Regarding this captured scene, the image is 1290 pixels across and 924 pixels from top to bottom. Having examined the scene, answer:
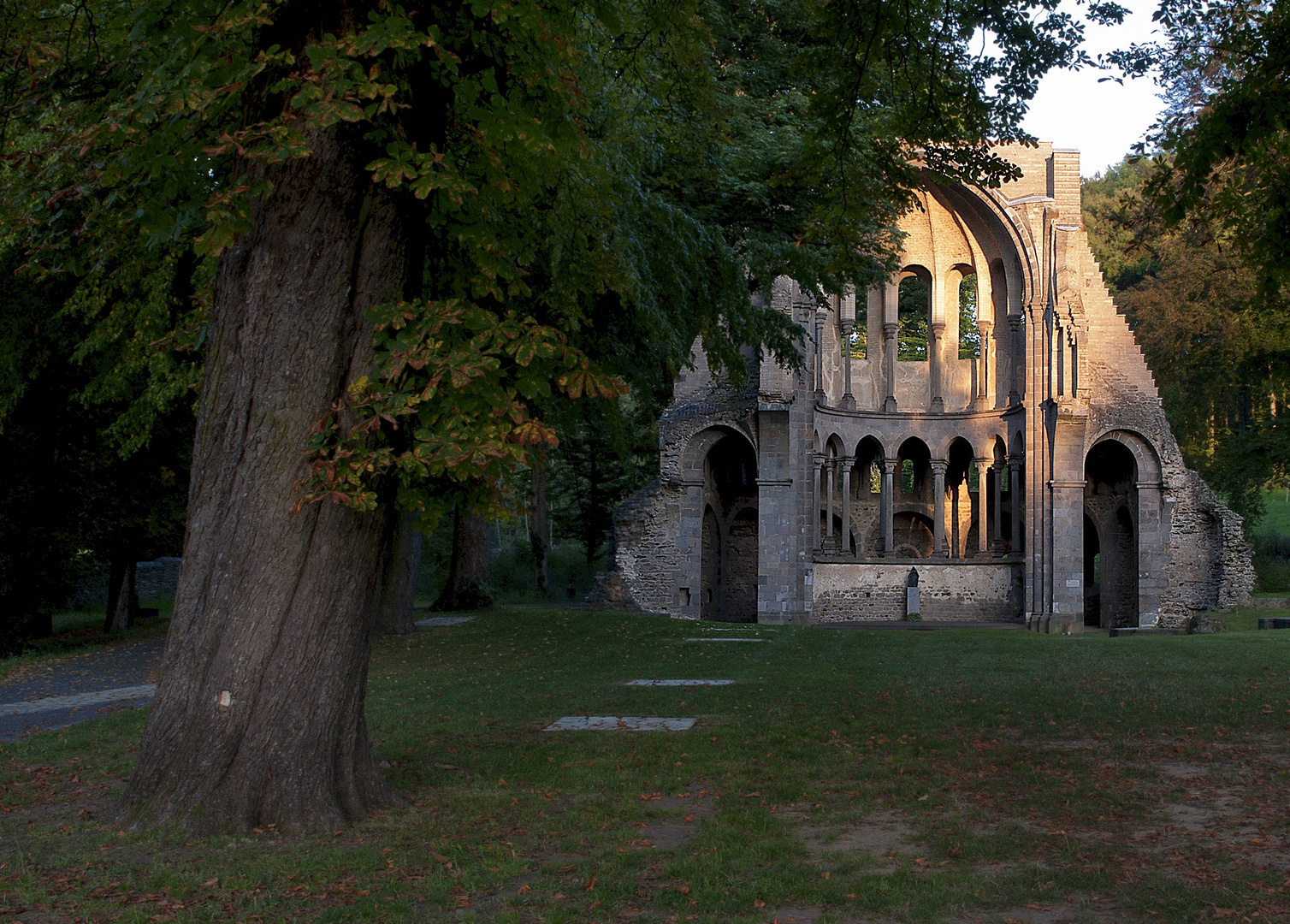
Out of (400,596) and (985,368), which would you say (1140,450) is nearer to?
(985,368)

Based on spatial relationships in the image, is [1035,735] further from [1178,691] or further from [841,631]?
[841,631]

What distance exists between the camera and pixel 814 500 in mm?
30156

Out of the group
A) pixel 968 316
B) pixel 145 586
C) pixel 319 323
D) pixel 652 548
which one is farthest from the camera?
pixel 968 316

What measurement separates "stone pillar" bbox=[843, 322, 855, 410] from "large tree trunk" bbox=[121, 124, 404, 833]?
27476 millimetres

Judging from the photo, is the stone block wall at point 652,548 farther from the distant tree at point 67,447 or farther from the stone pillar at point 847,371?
the distant tree at point 67,447

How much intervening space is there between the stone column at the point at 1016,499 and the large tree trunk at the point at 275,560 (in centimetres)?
2821

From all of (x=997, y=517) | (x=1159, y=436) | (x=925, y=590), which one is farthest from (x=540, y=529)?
(x=1159, y=436)

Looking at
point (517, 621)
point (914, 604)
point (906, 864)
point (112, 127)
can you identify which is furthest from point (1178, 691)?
point (914, 604)

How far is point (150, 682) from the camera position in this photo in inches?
492

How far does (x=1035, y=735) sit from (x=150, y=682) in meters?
9.68

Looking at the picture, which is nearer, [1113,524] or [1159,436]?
[1159,436]

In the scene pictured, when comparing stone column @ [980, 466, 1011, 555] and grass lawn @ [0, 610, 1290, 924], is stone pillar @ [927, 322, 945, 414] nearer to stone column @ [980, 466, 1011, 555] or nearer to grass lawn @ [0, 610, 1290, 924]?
stone column @ [980, 466, 1011, 555]

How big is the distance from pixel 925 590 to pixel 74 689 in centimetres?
2387

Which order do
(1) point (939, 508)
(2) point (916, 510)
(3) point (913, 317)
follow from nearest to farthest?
1. (1) point (939, 508)
2. (2) point (916, 510)
3. (3) point (913, 317)
